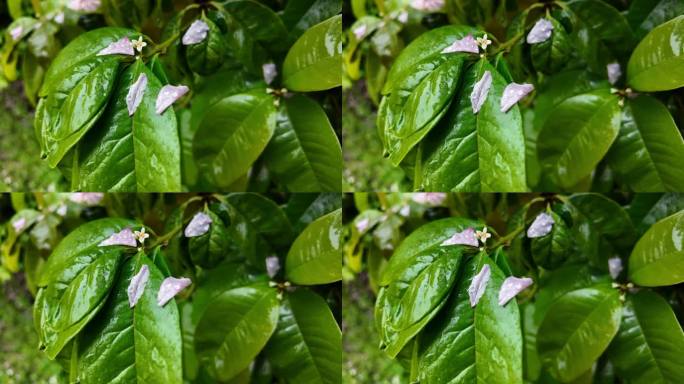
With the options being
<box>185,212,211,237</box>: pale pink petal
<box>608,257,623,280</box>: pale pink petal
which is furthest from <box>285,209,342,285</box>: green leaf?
<box>608,257,623,280</box>: pale pink petal

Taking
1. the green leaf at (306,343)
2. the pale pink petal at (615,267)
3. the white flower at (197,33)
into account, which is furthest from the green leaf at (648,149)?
the white flower at (197,33)

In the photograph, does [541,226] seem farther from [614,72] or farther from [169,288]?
[169,288]

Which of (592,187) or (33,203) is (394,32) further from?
(33,203)

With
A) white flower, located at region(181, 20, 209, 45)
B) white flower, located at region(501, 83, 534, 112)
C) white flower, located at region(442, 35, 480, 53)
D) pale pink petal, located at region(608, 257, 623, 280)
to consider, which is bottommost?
pale pink petal, located at region(608, 257, 623, 280)

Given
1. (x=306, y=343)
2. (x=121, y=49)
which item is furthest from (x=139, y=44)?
(x=306, y=343)

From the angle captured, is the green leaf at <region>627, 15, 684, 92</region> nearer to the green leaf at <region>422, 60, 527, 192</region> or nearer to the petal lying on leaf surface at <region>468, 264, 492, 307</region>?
the green leaf at <region>422, 60, 527, 192</region>

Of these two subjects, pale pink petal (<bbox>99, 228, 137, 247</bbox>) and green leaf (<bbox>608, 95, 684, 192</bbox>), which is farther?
pale pink petal (<bbox>99, 228, 137, 247</bbox>)

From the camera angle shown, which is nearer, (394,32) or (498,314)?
(498,314)

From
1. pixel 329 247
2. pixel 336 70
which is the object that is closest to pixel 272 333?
pixel 329 247
